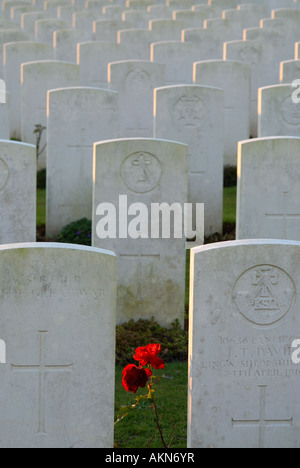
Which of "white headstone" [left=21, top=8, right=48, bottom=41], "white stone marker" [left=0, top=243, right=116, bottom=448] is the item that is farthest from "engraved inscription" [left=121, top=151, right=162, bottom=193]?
"white headstone" [left=21, top=8, right=48, bottom=41]

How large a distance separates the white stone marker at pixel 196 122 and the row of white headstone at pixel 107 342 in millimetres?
3788

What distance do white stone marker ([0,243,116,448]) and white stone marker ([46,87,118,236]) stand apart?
3814 mm

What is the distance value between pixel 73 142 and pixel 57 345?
3.95 m

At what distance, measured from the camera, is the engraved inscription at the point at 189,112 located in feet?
26.0

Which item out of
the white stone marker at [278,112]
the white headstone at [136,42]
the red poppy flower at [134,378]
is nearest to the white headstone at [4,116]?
the white stone marker at [278,112]

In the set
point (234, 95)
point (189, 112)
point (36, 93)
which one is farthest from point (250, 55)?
point (189, 112)

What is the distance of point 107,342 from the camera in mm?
4281

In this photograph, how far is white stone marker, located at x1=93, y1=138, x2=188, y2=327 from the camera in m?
6.18

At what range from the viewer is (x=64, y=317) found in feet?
13.9

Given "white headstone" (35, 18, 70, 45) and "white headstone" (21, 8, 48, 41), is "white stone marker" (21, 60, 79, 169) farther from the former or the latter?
"white headstone" (21, 8, 48, 41)

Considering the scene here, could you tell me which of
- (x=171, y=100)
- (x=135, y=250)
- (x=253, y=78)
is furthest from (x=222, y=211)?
(x=253, y=78)

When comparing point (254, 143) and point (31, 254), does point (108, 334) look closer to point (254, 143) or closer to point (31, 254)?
point (31, 254)

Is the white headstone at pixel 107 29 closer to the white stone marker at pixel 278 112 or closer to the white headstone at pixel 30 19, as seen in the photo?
the white headstone at pixel 30 19

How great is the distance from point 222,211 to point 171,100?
3.70 ft
